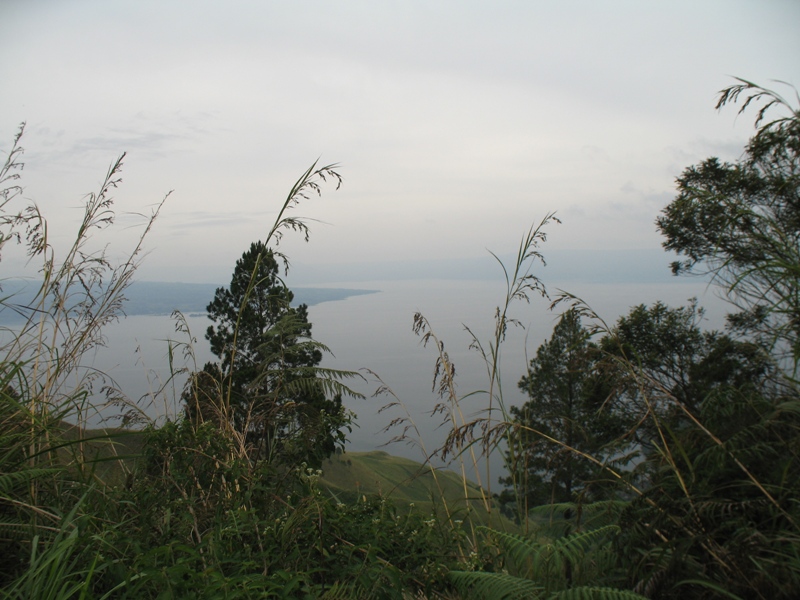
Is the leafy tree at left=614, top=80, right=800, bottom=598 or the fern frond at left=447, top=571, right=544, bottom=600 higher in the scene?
the leafy tree at left=614, top=80, right=800, bottom=598

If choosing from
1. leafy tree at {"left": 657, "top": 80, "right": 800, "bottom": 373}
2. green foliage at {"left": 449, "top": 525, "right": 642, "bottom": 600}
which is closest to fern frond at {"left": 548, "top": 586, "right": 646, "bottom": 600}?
green foliage at {"left": 449, "top": 525, "right": 642, "bottom": 600}

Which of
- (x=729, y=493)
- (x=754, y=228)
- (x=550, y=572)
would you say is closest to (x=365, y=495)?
(x=550, y=572)

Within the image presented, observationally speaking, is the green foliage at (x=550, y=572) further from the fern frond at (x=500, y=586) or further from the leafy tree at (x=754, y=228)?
the leafy tree at (x=754, y=228)

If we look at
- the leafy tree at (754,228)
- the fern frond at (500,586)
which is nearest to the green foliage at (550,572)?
the fern frond at (500,586)

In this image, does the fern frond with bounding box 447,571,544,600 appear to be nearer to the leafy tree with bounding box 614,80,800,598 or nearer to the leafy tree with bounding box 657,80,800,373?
the leafy tree with bounding box 614,80,800,598

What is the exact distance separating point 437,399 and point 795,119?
1791mm

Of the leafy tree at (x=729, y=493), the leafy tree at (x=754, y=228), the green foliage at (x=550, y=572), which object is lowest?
the green foliage at (x=550, y=572)

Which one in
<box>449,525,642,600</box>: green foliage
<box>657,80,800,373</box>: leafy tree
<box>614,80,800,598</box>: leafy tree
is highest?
<box>657,80,800,373</box>: leafy tree

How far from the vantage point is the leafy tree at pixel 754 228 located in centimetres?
189

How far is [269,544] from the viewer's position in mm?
1593

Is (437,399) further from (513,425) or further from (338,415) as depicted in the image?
(513,425)

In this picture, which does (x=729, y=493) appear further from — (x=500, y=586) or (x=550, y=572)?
(x=500, y=586)

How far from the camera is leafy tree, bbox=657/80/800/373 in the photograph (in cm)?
189

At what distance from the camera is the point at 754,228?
416 centimetres
